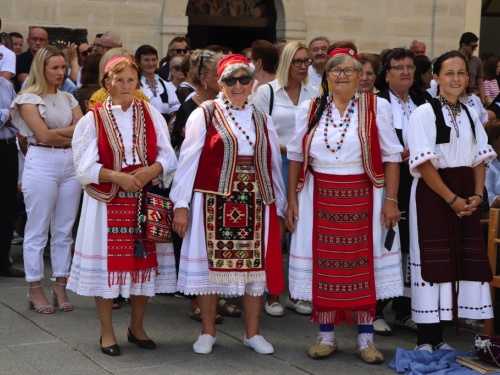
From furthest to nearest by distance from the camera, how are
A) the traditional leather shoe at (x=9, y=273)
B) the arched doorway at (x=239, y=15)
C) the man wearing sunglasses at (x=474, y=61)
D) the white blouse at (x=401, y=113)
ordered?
the arched doorway at (x=239, y=15) → the man wearing sunglasses at (x=474, y=61) → the traditional leather shoe at (x=9, y=273) → the white blouse at (x=401, y=113)

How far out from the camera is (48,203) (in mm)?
6223

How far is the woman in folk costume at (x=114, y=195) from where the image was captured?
5.18m

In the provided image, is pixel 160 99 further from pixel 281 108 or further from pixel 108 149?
pixel 108 149

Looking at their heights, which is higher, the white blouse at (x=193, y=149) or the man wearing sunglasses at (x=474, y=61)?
the man wearing sunglasses at (x=474, y=61)

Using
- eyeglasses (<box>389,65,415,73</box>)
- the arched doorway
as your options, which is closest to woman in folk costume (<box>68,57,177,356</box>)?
eyeglasses (<box>389,65,415,73</box>)

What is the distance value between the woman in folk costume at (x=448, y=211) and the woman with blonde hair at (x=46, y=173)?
275 centimetres

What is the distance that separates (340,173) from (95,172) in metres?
1.60

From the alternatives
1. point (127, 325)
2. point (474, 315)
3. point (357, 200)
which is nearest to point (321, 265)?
point (357, 200)

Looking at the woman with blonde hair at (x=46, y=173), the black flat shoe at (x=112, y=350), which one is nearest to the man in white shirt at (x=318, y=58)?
the woman with blonde hair at (x=46, y=173)

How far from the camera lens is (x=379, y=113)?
17.3 ft

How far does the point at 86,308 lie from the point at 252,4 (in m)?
7.86

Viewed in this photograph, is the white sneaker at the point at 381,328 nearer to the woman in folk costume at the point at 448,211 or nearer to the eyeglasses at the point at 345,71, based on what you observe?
the woman in folk costume at the point at 448,211

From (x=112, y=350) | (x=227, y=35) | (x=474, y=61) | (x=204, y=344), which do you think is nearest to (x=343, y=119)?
(x=204, y=344)

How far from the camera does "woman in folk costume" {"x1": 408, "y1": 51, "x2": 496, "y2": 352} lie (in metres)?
5.20
